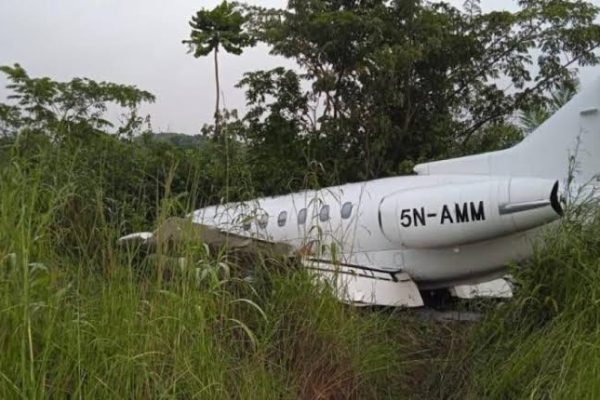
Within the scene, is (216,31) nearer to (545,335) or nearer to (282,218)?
(282,218)

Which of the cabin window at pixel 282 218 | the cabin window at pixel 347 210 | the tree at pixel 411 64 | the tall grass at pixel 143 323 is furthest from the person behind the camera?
the tree at pixel 411 64

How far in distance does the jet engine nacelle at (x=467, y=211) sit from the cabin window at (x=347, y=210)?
0.66m

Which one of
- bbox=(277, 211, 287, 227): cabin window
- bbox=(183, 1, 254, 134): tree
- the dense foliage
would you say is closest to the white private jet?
bbox=(277, 211, 287, 227): cabin window

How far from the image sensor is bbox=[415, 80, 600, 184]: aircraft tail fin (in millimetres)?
8875

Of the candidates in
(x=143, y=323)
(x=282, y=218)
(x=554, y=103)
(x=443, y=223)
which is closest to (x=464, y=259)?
(x=443, y=223)

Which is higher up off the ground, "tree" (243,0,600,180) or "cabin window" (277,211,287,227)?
"tree" (243,0,600,180)

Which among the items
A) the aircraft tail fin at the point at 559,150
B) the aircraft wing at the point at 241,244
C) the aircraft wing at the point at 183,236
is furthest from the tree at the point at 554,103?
the aircraft wing at the point at 183,236

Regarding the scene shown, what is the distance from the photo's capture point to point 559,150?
909 cm

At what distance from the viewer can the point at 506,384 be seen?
3631mm

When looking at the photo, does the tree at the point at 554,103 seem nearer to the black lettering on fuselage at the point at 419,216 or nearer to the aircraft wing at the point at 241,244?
the black lettering on fuselage at the point at 419,216

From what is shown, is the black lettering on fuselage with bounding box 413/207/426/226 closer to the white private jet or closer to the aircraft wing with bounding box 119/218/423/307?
the white private jet

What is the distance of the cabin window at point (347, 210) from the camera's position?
10023 mm

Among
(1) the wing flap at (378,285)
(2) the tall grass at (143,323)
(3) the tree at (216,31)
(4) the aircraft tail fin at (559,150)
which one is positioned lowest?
(1) the wing flap at (378,285)

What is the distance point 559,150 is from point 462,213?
5.61 ft
